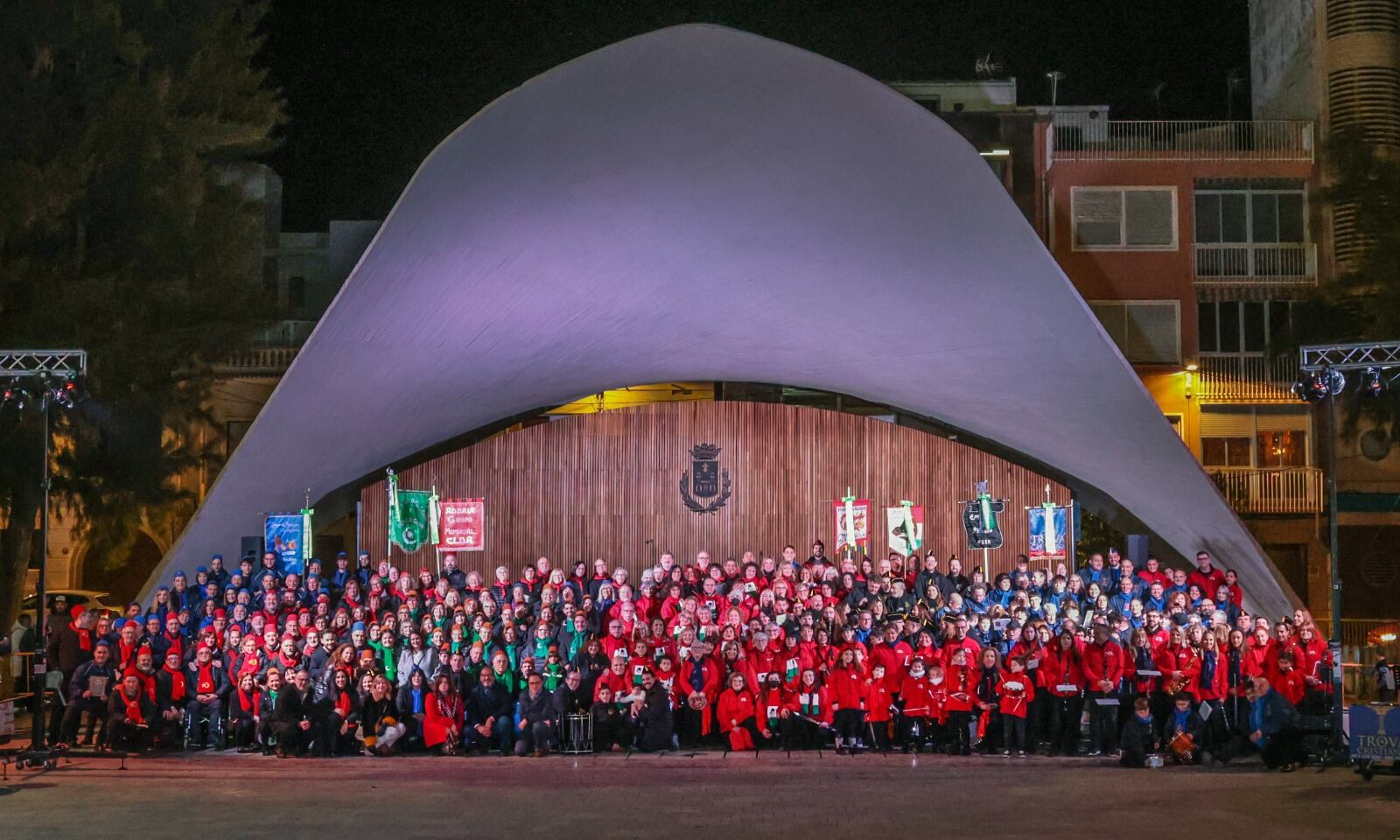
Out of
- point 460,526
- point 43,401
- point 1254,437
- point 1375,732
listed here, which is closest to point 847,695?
point 1375,732

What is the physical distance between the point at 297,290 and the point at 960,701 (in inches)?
890

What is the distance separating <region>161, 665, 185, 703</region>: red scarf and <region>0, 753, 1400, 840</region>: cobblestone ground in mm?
932

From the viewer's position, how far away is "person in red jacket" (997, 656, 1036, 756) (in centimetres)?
1312

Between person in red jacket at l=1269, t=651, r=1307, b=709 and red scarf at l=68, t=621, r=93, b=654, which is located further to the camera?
red scarf at l=68, t=621, r=93, b=654

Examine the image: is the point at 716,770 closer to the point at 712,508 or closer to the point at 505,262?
the point at 505,262

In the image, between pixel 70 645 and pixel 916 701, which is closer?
pixel 916 701

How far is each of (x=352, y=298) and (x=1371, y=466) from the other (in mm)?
21089

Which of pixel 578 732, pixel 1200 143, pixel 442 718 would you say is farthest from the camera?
pixel 1200 143

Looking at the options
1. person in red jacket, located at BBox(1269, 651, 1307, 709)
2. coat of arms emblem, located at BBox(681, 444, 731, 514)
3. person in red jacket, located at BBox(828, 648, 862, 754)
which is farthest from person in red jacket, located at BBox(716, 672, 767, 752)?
coat of arms emblem, located at BBox(681, 444, 731, 514)

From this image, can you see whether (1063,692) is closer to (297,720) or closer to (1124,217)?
(297,720)

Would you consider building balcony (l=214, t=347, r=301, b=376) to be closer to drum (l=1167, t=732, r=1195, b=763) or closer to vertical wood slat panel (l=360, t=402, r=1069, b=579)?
vertical wood slat panel (l=360, t=402, r=1069, b=579)

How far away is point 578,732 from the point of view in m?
13.5

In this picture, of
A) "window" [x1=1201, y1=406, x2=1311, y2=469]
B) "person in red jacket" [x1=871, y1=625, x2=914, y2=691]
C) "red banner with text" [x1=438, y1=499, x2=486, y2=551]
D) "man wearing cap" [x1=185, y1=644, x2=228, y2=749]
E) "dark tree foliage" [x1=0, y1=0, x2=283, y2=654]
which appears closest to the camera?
"person in red jacket" [x1=871, y1=625, x2=914, y2=691]

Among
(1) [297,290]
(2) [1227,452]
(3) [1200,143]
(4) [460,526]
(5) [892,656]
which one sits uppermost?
(3) [1200,143]
